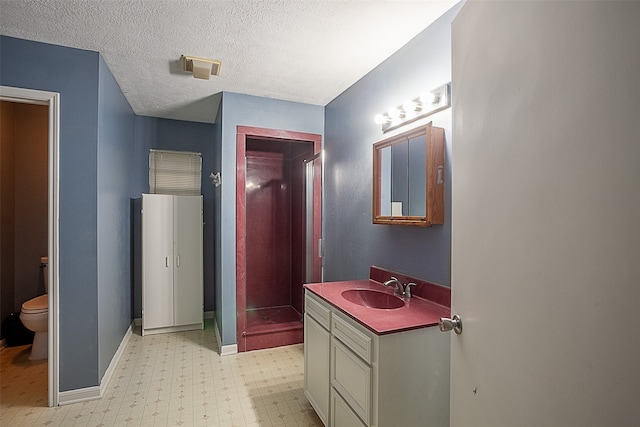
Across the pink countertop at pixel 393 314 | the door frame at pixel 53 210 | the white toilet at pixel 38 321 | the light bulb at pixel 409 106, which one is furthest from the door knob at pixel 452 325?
the white toilet at pixel 38 321

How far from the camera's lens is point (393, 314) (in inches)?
63.2

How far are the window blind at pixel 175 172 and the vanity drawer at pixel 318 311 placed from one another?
2.49 metres

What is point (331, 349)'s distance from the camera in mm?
1800

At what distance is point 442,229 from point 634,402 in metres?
1.31

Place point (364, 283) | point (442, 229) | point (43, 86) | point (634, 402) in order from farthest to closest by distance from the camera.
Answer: point (364, 283) < point (43, 86) < point (442, 229) < point (634, 402)

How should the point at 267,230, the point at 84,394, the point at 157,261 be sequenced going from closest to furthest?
the point at 84,394
the point at 157,261
the point at 267,230

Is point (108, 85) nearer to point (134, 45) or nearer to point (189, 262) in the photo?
point (134, 45)

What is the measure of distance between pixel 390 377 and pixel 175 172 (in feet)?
11.4

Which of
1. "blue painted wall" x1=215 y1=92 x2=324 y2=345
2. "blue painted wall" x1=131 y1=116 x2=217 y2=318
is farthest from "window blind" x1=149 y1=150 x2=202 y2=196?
"blue painted wall" x1=215 y1=92 x2=324 y2=345

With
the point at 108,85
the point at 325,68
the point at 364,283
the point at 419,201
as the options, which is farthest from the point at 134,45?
the point at 364,283

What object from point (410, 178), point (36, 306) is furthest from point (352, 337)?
point (36, 306)

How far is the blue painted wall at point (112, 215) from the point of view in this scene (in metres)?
2.31

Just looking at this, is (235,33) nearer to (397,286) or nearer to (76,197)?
(76,197)

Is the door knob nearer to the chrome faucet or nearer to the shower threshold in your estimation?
the chrome faucet
